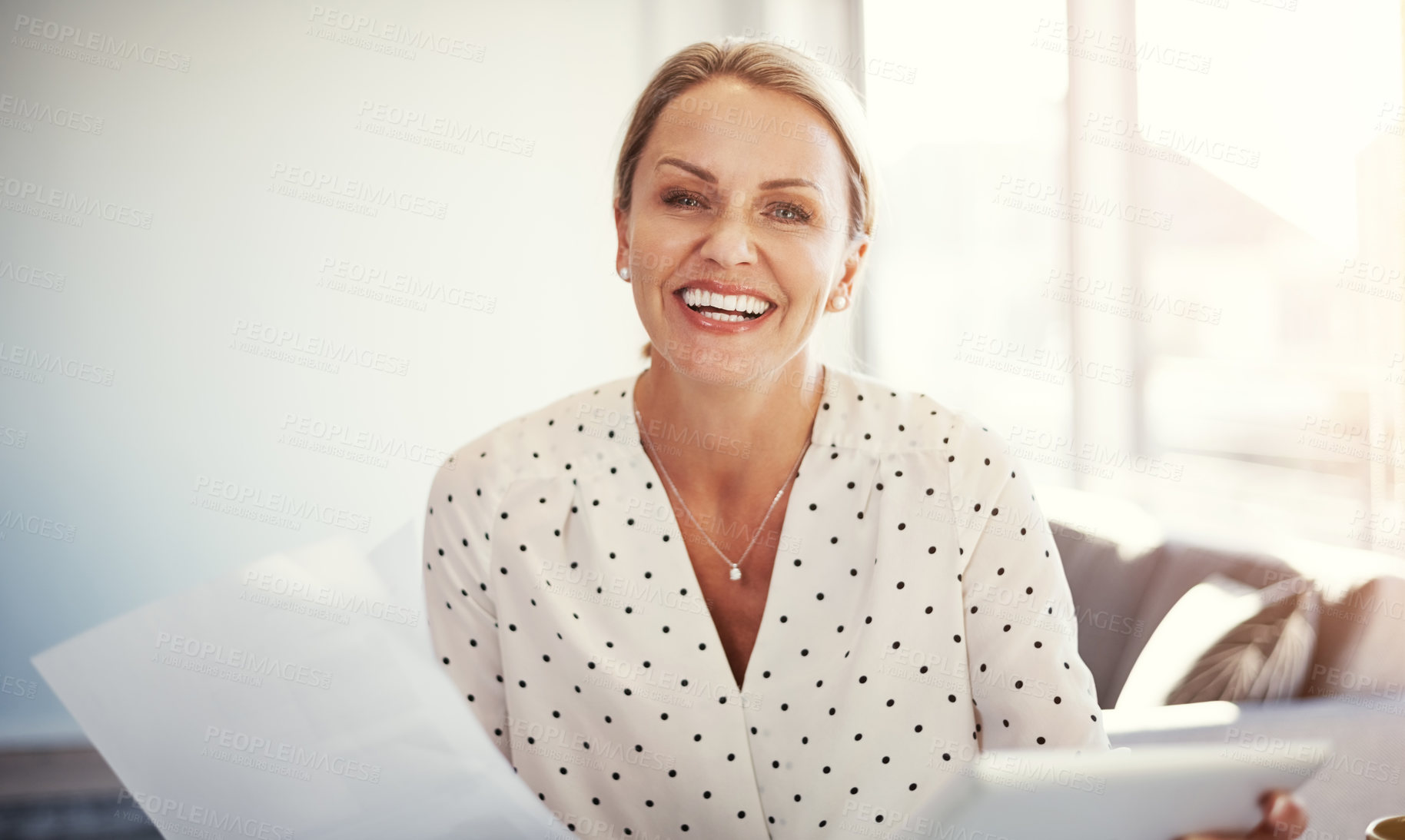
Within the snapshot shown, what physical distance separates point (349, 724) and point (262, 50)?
3.00m

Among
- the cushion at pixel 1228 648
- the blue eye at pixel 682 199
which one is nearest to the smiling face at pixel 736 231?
the blue eye at pixel 682 199

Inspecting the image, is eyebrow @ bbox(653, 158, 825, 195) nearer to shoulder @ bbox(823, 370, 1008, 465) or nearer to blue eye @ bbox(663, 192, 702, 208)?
blue eye @ bbox(663, 192, 702, 208)

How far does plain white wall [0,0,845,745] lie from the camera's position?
9.73ft

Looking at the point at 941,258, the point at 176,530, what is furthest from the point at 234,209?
the point at 941,258

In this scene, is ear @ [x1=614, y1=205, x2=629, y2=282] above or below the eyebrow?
below

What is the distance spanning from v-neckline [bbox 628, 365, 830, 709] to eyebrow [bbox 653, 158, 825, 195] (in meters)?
0.27

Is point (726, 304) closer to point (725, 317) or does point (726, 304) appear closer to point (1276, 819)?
point (725, 317)

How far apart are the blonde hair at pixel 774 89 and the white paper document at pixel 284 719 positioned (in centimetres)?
71

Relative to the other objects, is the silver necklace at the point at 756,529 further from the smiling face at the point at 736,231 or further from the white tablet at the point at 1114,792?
the white tablet at the point at 1114,792

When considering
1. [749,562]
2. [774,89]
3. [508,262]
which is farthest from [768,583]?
[508,262]

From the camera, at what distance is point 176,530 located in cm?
307

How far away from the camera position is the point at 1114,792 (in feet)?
1.59

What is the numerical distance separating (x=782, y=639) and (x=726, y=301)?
390mm

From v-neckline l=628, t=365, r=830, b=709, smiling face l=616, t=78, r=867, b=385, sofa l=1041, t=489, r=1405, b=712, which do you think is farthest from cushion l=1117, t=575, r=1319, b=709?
smiling face l=616, t=78, r=867, b=385
